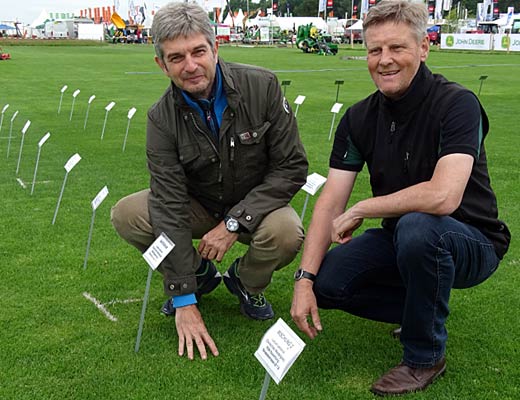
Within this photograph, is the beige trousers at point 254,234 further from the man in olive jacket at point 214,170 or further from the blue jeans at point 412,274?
the blue jeans at point 412,274

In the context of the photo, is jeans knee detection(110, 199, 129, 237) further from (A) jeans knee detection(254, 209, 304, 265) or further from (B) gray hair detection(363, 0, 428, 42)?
(B) gray hair detection(363, 0, 428, 42)

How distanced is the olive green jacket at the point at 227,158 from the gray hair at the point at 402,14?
2.58 ft

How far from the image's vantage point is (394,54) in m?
2.74

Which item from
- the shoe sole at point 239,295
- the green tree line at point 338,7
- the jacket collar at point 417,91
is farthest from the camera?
the green tree line at point 338,7

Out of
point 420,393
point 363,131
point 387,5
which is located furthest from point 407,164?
point 420,393

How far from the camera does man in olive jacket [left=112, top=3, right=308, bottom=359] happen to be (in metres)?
3.18

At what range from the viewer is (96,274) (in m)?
4.29

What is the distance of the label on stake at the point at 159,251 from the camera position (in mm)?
2986

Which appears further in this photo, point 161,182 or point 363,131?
point 161,182

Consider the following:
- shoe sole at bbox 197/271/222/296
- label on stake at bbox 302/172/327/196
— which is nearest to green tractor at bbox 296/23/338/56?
label on stake at bbox 302/172/327/196

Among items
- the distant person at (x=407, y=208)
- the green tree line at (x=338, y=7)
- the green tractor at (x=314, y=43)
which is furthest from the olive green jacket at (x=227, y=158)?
the green tree line at (x=338, y=7)

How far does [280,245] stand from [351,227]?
511mm

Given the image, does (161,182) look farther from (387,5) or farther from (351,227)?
(387,5)

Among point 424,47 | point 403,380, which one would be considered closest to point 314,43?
point 424,47
